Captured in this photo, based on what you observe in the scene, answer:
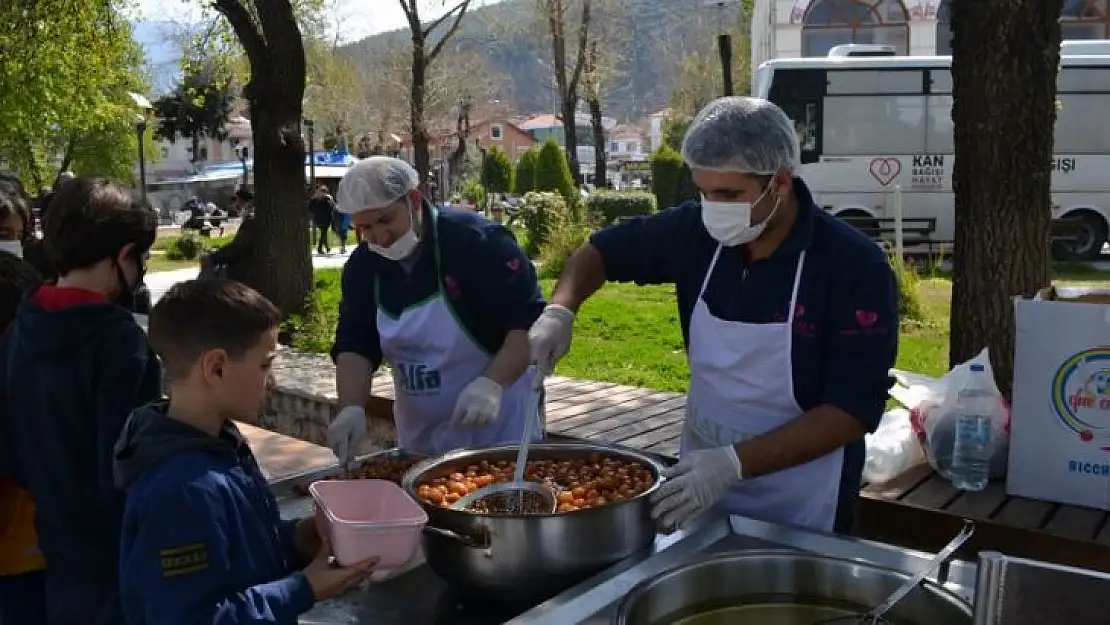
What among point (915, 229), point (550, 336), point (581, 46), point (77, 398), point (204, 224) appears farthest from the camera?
point (581, 46)

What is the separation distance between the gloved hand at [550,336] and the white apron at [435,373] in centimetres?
49

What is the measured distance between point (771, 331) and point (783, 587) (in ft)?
1.96

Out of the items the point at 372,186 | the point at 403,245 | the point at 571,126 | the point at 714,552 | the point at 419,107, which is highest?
the point at 571,126

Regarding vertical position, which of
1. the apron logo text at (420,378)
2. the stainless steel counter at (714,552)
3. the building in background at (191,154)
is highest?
the building in background at (191,154)

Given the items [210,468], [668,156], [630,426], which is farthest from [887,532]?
[668,156]

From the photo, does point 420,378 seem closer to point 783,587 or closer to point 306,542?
point 306,542

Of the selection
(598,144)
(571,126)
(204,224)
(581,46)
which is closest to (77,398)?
(204,224)

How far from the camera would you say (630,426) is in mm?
4559

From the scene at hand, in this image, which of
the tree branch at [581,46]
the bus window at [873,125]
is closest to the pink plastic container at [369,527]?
the bus window at [873,125]

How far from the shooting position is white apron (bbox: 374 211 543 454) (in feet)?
9.25

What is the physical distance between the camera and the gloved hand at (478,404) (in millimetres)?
2471

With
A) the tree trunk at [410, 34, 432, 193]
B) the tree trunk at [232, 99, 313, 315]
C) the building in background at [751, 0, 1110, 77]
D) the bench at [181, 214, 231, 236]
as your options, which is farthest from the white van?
the bench at [181, 214, 231, 236]

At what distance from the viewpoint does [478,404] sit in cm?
247

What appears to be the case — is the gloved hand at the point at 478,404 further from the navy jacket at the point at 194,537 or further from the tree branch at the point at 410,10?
the tree branch at the point at 410,10
